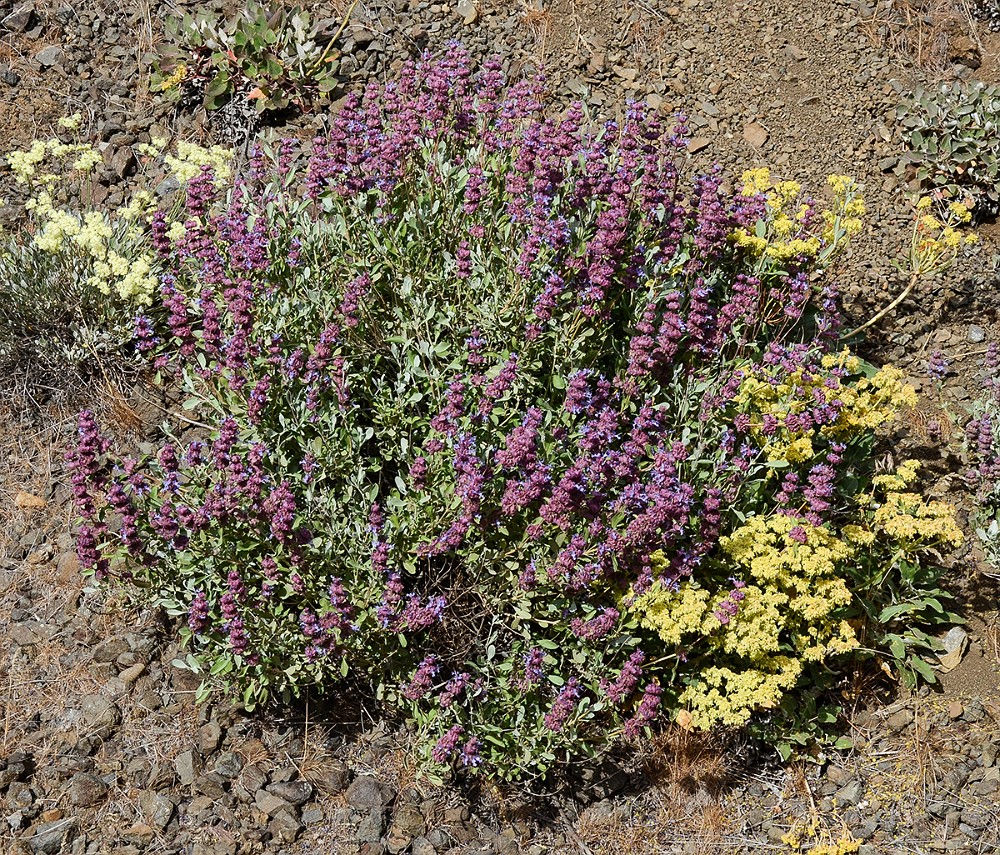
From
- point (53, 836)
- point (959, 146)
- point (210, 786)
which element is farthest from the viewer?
point (959, 146)

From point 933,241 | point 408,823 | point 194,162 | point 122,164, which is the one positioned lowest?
point 408,823

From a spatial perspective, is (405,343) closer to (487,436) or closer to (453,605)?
(487,436)

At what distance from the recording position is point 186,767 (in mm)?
3830

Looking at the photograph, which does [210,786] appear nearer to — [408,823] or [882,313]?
[408,823]

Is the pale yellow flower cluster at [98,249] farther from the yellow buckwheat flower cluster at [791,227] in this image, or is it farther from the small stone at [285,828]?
the yellow buckwheat flower cluster at [791,227]

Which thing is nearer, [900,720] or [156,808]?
[156,808]

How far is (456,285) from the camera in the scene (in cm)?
447

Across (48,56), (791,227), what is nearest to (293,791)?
(791,227)

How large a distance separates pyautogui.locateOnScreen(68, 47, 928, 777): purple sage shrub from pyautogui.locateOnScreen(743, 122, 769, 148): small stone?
1.21 m

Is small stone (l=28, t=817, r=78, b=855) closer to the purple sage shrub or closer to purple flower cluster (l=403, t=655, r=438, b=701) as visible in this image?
the purple sage shrub

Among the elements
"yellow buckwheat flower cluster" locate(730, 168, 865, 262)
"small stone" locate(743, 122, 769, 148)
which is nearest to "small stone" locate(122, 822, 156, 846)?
"yellow buckwheat flower cluster" locate(730, 168, 865, 262)

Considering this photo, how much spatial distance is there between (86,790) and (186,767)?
344mm

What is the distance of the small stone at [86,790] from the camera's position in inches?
145

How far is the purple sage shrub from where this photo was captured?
12.4 ft
